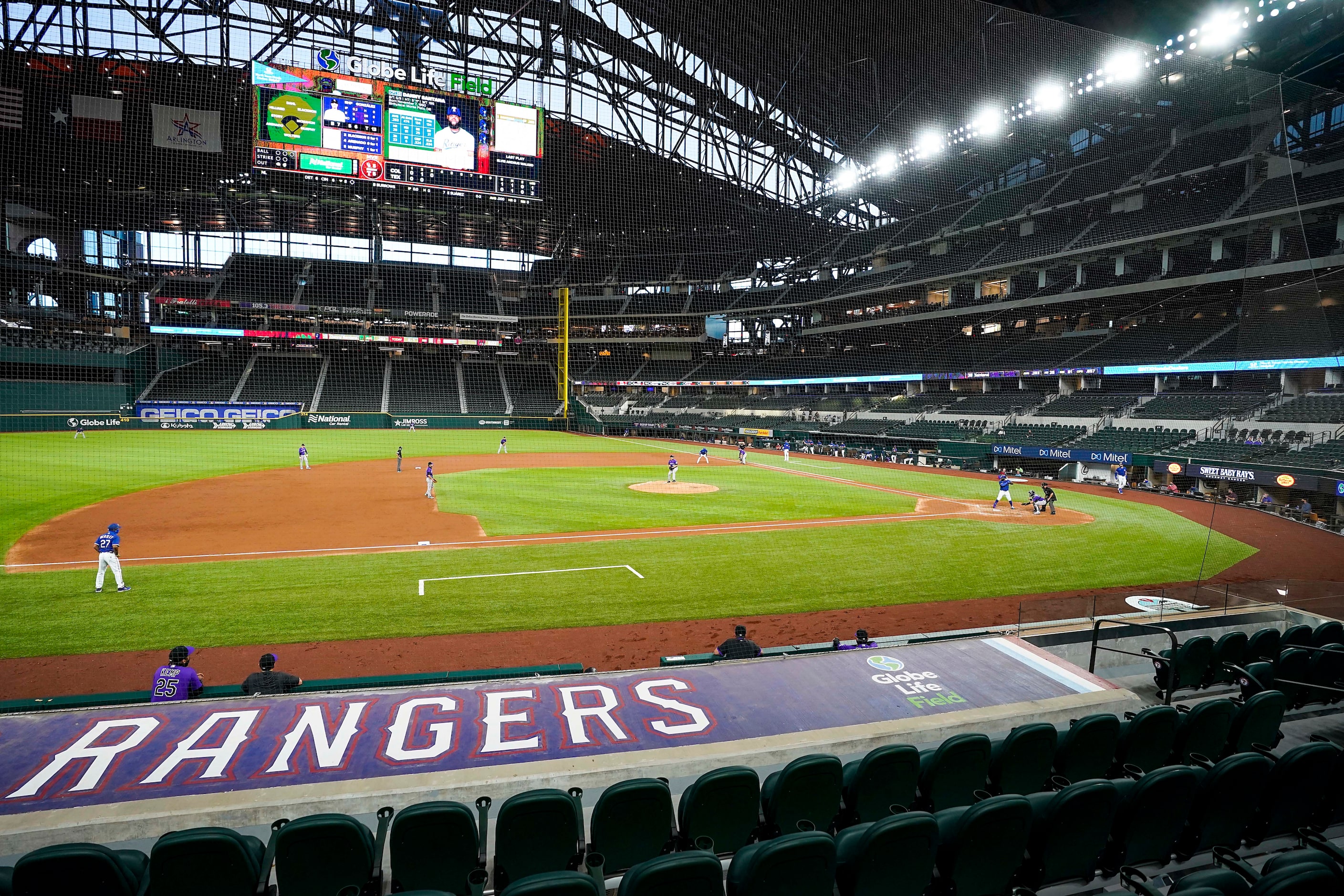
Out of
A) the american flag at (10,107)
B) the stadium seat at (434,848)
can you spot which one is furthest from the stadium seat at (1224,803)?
the american flag at (10,107)

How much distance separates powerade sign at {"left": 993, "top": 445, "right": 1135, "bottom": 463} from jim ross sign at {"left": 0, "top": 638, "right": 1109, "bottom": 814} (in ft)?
92.5

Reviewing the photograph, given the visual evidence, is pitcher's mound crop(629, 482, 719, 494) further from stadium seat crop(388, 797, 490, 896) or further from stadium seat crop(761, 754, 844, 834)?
stadium seat crop(388, 797, 490, 896)

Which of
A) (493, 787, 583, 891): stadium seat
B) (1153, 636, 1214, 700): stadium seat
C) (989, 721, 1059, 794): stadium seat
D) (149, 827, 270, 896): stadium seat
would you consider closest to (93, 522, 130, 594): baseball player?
(149, 827, 270, 896): stadium seat

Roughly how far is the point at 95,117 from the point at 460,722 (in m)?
48.5

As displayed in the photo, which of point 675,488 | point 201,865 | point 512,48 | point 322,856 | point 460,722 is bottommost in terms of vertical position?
point 675,488

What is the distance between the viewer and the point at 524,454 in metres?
40.3

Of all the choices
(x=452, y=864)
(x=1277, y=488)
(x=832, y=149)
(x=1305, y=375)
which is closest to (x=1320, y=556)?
(x=1277, y=488)

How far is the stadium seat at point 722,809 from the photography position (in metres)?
3.82

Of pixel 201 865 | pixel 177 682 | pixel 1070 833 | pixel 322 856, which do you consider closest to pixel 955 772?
pixel 1070 833

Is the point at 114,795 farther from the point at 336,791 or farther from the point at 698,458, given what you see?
the point at 698,458

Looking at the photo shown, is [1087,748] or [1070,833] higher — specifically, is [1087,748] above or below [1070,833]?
below

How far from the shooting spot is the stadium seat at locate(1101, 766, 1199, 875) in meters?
3.66

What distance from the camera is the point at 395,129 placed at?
36406mm

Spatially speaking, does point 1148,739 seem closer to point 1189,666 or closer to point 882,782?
point 882,782
